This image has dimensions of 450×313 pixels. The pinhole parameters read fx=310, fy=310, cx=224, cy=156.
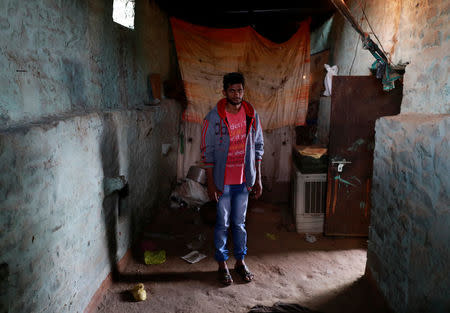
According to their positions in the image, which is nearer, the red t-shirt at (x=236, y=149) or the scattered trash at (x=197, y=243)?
the red t-shirt at (x=236, y=149)

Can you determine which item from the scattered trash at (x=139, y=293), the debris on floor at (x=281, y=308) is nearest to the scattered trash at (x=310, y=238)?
the debris on floor at (x=281, y=308)

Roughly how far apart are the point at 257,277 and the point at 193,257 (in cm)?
84

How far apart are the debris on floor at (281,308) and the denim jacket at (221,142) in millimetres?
1138

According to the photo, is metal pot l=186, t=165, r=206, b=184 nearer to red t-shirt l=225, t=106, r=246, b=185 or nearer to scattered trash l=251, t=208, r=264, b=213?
scattered trash l=251, t=208, r=264, b=213

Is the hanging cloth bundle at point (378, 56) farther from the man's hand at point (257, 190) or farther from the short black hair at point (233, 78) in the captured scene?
the man's hand at point (257, 190)

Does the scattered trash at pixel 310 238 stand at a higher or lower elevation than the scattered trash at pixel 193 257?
higher

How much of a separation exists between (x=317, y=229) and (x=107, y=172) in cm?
307

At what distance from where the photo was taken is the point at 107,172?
3014 millimetres

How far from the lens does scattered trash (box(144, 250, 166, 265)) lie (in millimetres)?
3637

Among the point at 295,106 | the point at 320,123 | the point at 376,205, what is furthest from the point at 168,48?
the point at 376,205

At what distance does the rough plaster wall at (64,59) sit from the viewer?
1.80 metres

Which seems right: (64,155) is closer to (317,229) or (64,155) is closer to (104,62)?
(104,62)

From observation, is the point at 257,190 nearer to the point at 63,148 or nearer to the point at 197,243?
the point at 197,243

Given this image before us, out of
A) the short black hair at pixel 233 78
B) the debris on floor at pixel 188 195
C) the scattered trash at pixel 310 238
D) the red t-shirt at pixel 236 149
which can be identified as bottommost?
the scattered trash at pixel 310 238
